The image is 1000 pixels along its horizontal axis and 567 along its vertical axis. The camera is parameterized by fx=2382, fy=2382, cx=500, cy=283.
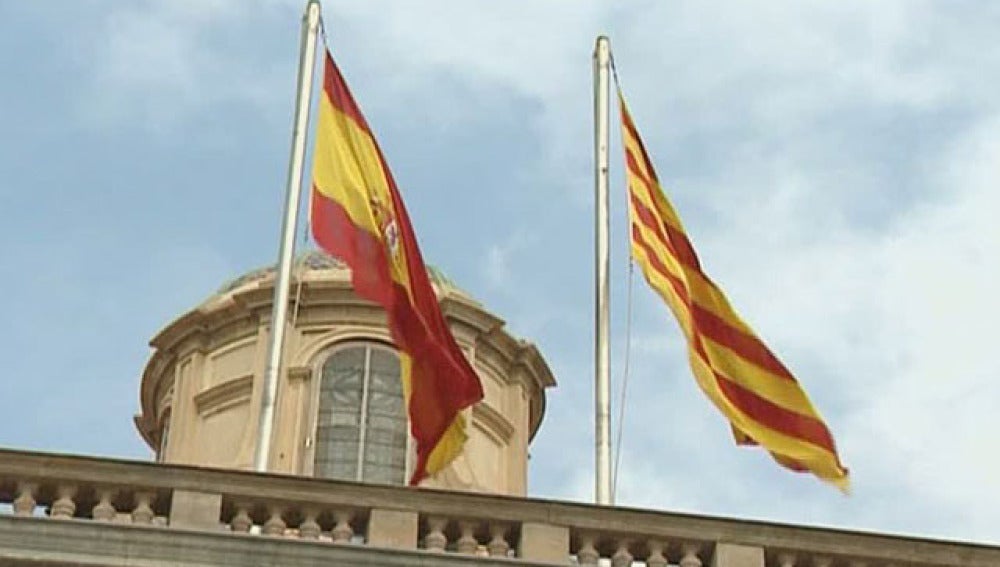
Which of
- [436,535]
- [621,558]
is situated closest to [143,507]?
[436,535]

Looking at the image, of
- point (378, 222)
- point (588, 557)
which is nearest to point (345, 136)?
point (378, 222)

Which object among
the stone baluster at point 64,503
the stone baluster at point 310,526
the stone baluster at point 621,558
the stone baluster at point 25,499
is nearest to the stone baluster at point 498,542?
the stone baluster at point 621,558

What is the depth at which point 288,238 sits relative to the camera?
21578 millimetres

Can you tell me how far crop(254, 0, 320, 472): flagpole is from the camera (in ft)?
65.3

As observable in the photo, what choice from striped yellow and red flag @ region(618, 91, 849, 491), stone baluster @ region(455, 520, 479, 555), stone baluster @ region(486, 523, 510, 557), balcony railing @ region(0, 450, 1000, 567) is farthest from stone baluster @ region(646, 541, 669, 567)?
striped yellow and red flag @ region(618, 91, 849, 491)

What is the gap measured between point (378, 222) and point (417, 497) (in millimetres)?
4594

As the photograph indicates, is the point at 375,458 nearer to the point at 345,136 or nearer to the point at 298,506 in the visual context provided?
the point at 345,136

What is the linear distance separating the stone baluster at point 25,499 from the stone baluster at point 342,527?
2194mm

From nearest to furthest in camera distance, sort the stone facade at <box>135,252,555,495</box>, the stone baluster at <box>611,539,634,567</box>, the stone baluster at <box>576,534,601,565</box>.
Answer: the stone baluster at <box>576,534,601,565</box>, the stone baluster at <box>611,539,634,567</box>, the stone facade at <box>135,252,555,495</box>

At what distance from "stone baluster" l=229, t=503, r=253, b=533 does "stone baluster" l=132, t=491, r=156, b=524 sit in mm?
592

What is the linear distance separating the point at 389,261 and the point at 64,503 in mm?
4820

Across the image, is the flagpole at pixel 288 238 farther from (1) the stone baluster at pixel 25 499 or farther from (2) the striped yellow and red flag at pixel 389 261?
(1) the stone baluster at pixel 25 499

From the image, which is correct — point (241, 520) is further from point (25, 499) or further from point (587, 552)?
point (587, 552)

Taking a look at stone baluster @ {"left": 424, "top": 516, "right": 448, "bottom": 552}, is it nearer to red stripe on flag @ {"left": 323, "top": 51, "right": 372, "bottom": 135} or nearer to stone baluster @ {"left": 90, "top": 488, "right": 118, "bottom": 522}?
stone baluster @ {"left": 90, "top": 488, "right": 118, "bottom": 522}
